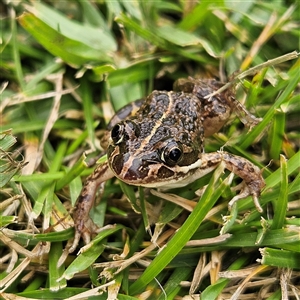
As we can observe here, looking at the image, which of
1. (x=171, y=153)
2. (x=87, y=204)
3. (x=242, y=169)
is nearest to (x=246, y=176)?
(x=242, y=169)

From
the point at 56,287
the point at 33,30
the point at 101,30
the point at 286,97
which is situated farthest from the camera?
the point at 101,30

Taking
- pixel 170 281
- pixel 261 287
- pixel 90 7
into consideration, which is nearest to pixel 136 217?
pixel 170 281

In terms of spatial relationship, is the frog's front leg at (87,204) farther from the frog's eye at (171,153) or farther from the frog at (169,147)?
the frog's eye at (171,153)

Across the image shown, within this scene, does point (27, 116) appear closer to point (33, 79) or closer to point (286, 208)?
point (33, 79)

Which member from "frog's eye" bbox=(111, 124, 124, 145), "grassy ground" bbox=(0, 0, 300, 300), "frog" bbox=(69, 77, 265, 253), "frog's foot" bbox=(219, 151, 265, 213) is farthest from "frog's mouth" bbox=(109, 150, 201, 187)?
"frog's foot" bbox=(219, 151, 265, 213)

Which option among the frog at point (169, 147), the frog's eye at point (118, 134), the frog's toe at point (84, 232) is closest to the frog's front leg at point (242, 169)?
the frog at point (169, 147)

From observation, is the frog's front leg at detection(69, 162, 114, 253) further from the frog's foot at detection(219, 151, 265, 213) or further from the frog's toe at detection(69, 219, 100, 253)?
the frog's foot at detection(219, 151, 265, 213)
